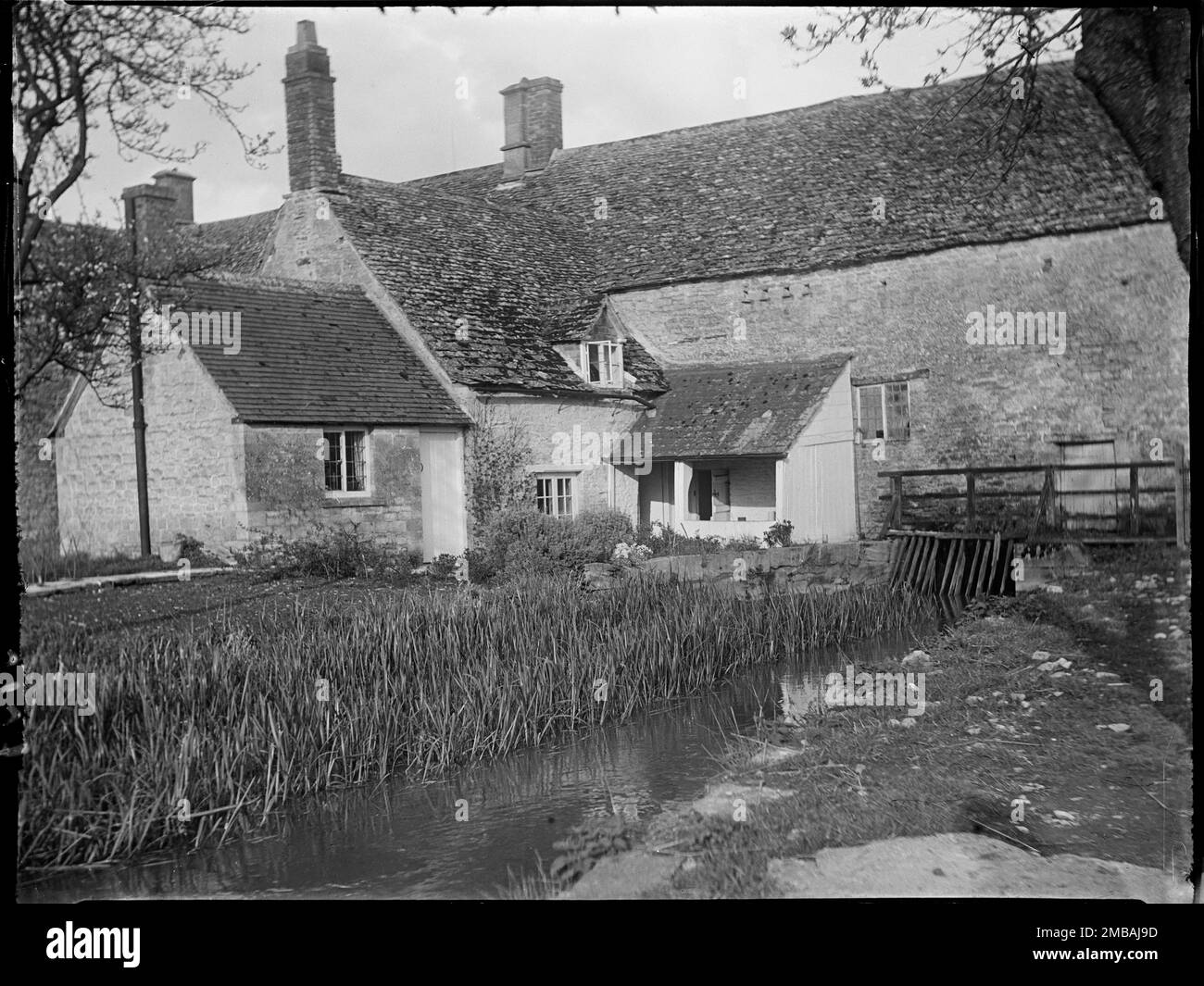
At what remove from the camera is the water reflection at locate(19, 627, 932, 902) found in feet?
17.6

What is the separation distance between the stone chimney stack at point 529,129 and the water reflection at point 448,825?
1472 cm

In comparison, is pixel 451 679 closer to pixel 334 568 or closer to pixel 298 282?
pixel 334 568

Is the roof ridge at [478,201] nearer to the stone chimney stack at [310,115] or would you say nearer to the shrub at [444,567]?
the stone chimney stack at [310,115]

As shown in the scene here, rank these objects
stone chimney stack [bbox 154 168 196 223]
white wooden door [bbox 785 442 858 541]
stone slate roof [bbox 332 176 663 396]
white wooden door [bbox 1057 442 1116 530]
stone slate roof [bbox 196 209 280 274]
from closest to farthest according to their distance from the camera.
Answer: stone chimney stack [bbox 154 168 196 223]
white wooden door [bbox 1057 442 1116 530]
stone slate roof [bbox 332 176 663 396]
white wooden door [bbox 785 442 858 541]
stone slate roof [bbox 196 209 280 274]

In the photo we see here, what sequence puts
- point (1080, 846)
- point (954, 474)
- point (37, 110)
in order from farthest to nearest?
point (954, 474), point (37, 110), point (1080, 846)

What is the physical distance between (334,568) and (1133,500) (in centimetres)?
857

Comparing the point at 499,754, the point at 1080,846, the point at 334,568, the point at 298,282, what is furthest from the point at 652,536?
the point at 1080,846

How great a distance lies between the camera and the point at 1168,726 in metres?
6.82

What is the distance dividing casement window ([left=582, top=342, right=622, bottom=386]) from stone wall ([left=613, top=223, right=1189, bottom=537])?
45.0 inches

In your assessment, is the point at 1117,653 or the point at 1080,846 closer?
the point at 1080,846

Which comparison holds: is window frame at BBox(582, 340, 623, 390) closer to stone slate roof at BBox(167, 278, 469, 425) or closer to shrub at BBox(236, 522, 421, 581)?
stone slate roof at BBox(167, 278, 469, 425)

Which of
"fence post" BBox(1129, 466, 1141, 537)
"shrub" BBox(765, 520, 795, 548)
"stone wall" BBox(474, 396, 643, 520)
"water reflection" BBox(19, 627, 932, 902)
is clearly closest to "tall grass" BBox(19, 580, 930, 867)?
"water reflection" BBox(19, 627, 932, 902)

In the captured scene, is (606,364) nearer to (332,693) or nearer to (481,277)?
(481,277)

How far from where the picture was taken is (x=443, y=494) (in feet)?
43.7
